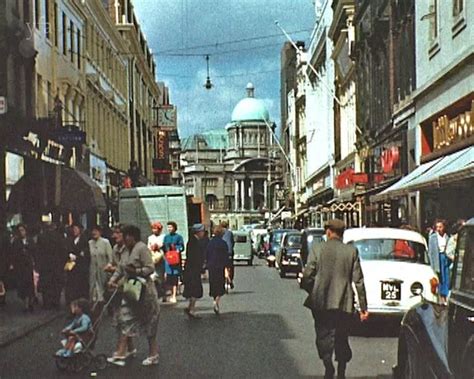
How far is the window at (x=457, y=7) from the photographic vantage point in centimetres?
2660

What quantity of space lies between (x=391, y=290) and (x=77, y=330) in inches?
229

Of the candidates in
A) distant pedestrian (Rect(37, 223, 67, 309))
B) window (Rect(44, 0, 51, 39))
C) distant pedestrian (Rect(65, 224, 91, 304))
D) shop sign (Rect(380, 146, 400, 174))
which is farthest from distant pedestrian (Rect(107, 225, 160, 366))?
shop sign (Rect(380, 146, 400, 174))

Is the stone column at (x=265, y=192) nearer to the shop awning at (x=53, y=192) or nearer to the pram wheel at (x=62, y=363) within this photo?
the shop awning at (x=53, y=192)

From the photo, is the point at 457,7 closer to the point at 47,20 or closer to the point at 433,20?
the point at 433,20

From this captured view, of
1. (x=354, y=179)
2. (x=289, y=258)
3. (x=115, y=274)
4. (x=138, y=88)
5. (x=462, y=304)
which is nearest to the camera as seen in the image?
(x=462, y=304)

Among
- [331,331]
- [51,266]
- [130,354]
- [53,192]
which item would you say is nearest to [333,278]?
[331,331]

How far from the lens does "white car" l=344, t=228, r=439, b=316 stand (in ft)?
52.1

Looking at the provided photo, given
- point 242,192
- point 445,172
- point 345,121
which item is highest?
point 345,121

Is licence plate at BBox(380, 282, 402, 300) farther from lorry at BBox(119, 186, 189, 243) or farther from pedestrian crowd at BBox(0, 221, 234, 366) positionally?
lorry at BBox(119, 186, 189, 243)

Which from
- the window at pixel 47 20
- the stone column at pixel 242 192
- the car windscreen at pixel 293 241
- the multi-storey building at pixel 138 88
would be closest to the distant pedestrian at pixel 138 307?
the car windscreen at pixel 293 241

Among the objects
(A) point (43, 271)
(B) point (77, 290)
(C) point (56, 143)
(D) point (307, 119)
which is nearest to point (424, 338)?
(B) point (77, 290)

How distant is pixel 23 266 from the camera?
69.3 ft

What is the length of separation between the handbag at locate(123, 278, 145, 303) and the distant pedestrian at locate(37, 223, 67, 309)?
8960 millimetres

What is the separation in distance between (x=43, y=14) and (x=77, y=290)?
17828 mm
